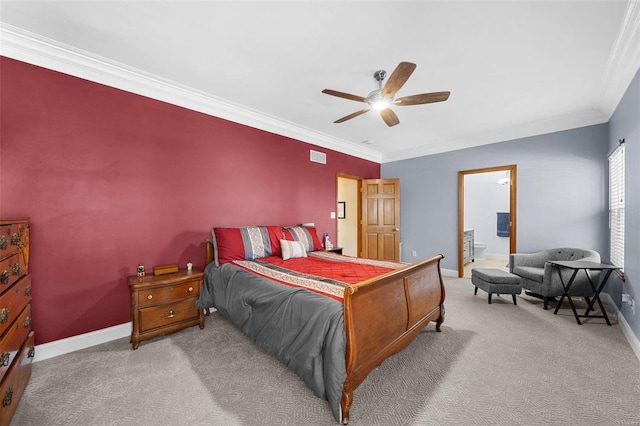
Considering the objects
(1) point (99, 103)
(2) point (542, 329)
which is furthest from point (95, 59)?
(2) point (542, 329)

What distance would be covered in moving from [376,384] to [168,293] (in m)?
2.10

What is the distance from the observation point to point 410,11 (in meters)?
1.91

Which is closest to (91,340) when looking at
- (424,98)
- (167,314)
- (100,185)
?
(167,314)

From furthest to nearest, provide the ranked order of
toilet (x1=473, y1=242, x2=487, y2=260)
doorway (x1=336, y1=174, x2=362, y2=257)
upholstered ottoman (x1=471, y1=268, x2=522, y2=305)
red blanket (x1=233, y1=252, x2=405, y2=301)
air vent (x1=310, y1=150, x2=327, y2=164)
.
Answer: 1. toilet (x1=473, y1=242, x2=487, y2=260)
2. doorway (x1=336, y1=174, x2=362, y2=257)
3. air vent (x1=310, y1=150, x2=327, y2=164)
4. upholstered ottoman (x1=471, y1=268, x2=522, y2=305)
5. red blanket (x1=233, y1=252, x2=405, y2=301)

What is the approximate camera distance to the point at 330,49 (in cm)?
233

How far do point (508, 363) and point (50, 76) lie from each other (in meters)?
4.77

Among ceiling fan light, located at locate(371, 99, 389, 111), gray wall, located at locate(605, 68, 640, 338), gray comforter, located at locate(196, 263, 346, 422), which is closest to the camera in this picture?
gray comforter, located at locate(196, 263, 346, 422)

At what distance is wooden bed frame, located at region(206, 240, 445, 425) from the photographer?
156 centimetres

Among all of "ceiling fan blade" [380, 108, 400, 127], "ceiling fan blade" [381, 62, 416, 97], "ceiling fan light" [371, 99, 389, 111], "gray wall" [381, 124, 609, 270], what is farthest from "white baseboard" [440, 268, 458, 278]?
"ceiling fan blade" [381, 62, 416, 97]

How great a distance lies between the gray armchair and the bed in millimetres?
1673

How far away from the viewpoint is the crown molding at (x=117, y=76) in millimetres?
2183

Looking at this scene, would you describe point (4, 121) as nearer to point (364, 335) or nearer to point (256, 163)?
point (256, 163)

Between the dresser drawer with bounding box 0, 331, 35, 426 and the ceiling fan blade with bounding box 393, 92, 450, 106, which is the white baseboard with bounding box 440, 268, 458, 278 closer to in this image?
the ceiling fan blade with bounding box 393, 92, 450, 106

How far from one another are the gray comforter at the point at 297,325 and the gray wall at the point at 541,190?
431 cm
